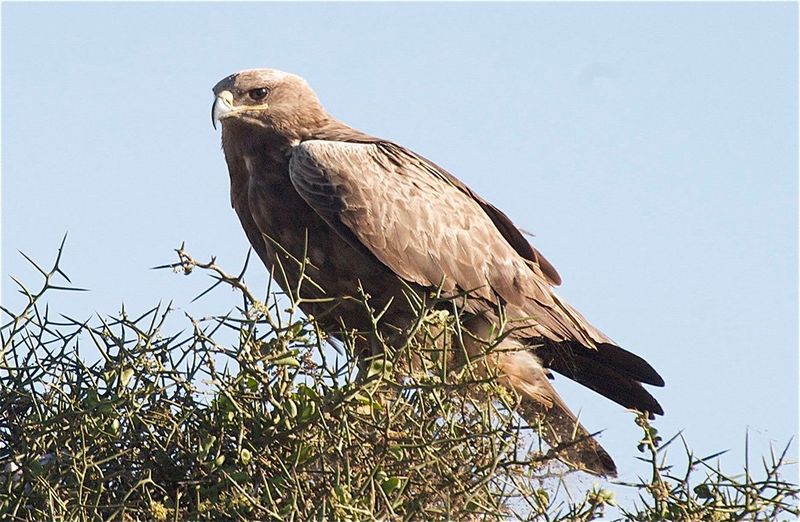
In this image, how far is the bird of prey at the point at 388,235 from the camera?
579 cm

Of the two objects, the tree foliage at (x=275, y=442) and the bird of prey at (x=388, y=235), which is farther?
the bird of prey at (x=388, y=235)


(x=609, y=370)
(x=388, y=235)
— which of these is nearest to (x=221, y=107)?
(x=388, y=235)

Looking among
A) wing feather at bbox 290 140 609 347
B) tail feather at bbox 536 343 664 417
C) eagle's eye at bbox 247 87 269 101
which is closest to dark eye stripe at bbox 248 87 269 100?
eagle's eye at bbox 247 87 269 101

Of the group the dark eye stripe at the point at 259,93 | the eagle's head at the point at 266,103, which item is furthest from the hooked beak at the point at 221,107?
the dark eye stripe at the point at 259,93

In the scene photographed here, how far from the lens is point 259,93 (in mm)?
6586

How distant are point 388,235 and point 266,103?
1.15m

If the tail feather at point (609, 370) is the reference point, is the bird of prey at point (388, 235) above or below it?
above

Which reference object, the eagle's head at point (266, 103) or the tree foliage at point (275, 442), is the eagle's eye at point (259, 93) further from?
the tree foliage at point (275, 442)

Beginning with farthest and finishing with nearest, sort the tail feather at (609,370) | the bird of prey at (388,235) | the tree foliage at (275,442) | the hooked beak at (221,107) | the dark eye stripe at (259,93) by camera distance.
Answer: the dark eye stripe at (259,93) → the hooked beak at (221,107) → the bird of prey at (388,235) → the tail feather at (609,370) → the tree foliage at (275,442)

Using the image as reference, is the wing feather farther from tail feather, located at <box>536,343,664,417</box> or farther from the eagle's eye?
the eagle's eye

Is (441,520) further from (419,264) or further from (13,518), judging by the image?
(419,264)

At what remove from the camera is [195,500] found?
297 cm

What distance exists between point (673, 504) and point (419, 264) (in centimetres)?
308

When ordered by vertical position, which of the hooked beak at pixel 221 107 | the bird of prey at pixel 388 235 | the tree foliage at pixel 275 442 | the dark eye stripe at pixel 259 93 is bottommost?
the tree foliage at pixel 275 442
